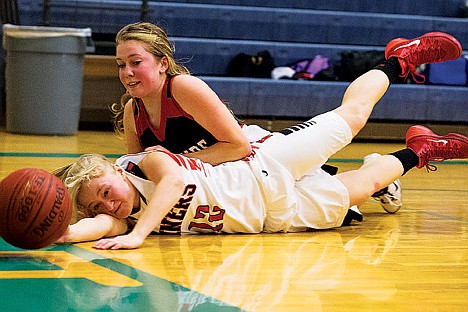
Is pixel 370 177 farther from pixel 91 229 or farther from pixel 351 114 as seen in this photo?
pixel 91 229

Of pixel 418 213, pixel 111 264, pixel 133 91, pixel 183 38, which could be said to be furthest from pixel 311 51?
pixel 111 264

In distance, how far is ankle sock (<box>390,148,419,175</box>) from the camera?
3.01 m

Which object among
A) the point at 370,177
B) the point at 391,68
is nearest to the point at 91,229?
the point at 370,177

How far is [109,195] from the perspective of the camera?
2.48 m

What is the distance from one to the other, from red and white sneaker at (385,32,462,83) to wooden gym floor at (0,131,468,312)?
23.5 inches

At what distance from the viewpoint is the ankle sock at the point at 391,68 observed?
3.19 metres

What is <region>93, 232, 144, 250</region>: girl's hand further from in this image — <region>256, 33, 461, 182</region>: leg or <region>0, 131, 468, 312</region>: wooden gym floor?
<region>256, 33, 461, 182</region>: leg

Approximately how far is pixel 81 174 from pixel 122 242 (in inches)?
9.0

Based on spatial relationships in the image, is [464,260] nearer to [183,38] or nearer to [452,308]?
[452,308]

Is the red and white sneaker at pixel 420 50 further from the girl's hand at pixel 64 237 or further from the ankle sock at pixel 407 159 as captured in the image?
the girl's hand at pixel 64 237

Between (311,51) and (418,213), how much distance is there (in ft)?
11.4

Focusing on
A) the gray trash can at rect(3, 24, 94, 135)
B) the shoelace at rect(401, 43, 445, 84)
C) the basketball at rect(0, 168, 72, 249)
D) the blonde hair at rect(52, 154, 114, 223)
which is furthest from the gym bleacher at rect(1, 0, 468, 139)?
the basketball at rect(0, 168, 72, 249)

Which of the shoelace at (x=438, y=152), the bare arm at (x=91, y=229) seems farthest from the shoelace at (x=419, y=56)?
the bare arm at (x=91, y=229)

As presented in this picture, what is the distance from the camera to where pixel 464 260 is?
8.11ft
